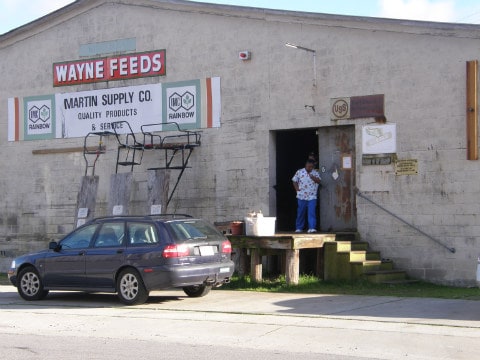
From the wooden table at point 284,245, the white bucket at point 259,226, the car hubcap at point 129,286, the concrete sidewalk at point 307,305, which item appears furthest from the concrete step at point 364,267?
the car hubcap at point 129,286

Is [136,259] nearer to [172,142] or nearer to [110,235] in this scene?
[110,235]

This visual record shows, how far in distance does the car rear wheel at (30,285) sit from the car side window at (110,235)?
154cm

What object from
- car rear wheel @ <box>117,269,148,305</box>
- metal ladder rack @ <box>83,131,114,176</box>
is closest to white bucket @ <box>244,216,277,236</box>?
car rear wheel @ <box>117,269,148,305</box>

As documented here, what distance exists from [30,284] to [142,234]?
275 centimetres

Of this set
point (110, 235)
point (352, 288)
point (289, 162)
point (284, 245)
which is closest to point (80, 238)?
point (110, 235)

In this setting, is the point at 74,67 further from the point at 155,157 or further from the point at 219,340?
the point at 219,340

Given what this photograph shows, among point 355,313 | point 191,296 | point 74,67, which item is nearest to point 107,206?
point 74,67

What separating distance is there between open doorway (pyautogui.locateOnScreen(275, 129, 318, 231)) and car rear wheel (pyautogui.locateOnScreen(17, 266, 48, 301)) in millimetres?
6266

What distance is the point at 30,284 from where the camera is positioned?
47.6 ft

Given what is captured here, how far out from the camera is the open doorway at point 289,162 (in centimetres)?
1856

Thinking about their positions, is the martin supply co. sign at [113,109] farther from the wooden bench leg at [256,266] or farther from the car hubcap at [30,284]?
the car hubcap at [30,284]

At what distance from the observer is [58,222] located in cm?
2089

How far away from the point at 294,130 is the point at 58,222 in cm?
713

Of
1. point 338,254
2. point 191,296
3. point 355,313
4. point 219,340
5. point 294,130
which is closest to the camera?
point 219,340
